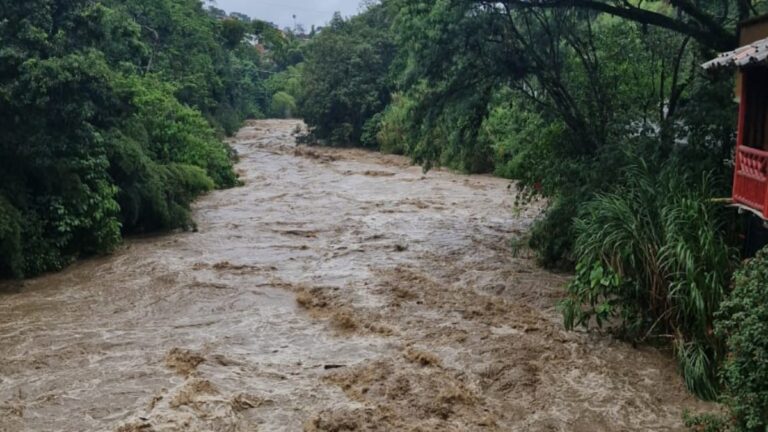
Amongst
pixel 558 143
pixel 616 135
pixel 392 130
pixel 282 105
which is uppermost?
pixel 282 105

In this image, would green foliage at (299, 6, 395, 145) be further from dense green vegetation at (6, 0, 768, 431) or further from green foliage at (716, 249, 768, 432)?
green foliage at (716, 249, 768, 432)

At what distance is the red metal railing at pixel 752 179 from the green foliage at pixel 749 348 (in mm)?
1265

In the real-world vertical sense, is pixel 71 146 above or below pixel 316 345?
above

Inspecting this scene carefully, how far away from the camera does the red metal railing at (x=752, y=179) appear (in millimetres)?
6746

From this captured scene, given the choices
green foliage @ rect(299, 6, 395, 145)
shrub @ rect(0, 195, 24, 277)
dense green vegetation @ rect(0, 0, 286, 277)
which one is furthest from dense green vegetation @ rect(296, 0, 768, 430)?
green foliage @ rect(299, 6, 395, 145)

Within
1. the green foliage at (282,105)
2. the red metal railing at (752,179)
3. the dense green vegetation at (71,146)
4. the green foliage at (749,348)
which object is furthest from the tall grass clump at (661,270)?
the green foliage at (282,105)

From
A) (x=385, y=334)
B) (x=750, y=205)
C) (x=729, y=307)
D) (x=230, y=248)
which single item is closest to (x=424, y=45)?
(x=230, y=248)

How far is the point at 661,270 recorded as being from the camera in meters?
7.67

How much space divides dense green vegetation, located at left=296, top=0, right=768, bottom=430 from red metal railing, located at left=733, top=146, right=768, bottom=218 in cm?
55

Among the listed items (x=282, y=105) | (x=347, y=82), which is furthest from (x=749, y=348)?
(x=282, y=105)

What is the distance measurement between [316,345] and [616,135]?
6.11m

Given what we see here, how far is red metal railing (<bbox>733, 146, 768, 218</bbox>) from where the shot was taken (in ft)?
22.1

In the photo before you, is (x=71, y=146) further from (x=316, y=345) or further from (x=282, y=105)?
(x=282, y=105)

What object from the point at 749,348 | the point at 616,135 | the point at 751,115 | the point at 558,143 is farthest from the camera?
the point at 558,143
